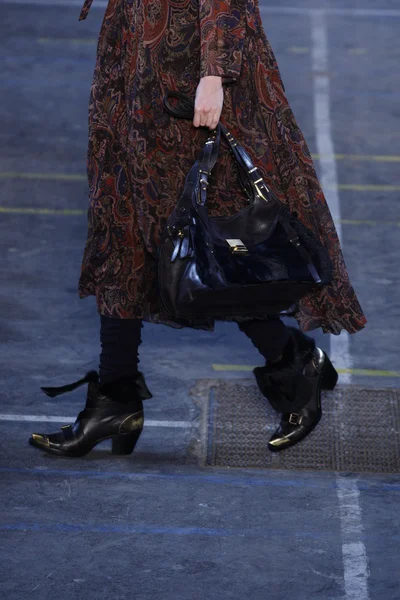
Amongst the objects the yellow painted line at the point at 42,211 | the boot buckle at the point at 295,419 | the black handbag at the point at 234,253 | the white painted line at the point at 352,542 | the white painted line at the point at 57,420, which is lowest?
the white painted line at the point at 57,420

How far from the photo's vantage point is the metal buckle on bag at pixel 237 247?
3.54 metres

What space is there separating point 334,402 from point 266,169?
3.54 ft

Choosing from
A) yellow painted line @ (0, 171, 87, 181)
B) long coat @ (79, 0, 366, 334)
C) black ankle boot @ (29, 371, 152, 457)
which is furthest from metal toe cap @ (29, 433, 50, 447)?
yellow painted line @ (0, 171, 87, 181)

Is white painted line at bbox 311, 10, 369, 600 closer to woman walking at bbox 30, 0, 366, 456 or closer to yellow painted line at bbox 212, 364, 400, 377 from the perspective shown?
yellow painted line at bbox 212, 364, 400, 377

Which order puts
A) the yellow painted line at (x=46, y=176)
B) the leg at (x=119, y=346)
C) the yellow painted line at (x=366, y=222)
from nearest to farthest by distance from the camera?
the leg at (x=119, y=346), the yellow painted line at (x=366, y=222), the yellow painted line at (x=46, y=176)

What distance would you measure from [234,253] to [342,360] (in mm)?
1507

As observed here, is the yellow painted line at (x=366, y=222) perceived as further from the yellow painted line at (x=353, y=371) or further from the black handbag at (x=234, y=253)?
the black handbag at (x=234, y=253)

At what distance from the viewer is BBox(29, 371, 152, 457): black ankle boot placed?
159 inches

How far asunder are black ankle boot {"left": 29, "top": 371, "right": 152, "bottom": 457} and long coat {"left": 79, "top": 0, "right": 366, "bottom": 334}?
0.95ft

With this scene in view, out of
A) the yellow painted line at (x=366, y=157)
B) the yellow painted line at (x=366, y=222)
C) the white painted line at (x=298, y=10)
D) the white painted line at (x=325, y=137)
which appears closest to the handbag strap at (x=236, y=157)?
the white painted line at (x=325, y=137)

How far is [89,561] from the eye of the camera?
3.33 meters

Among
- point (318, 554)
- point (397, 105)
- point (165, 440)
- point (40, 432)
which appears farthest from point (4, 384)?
point (397, 105)

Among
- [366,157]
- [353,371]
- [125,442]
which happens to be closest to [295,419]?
[125,442]

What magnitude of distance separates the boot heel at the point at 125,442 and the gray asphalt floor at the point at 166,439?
0.03 metres
